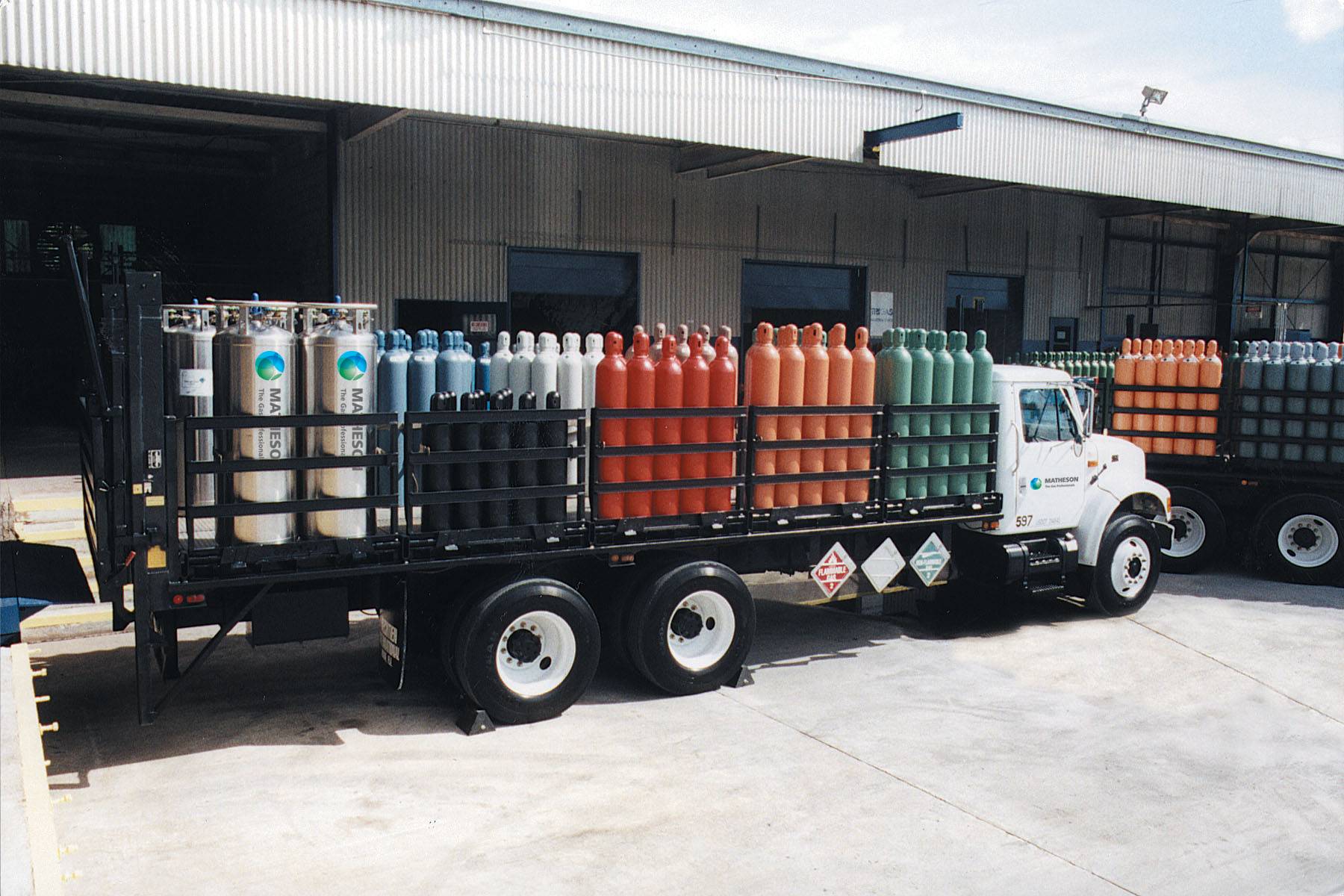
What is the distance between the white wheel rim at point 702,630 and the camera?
311 inches

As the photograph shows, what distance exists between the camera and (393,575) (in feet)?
23.4

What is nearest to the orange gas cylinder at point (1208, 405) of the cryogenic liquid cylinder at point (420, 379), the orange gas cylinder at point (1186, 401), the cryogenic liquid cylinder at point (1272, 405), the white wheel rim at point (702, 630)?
the orange gas cylinder at point (1186, 401)

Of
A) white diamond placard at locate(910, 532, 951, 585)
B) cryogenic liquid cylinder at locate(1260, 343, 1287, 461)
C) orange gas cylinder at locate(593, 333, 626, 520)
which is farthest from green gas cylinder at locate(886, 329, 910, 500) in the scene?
cryogenic liquid cylinder at locate(1260, 343, 1287, 461)

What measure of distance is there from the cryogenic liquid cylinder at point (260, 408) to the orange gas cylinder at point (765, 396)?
330cm

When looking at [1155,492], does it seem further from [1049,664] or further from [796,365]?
[796,365]

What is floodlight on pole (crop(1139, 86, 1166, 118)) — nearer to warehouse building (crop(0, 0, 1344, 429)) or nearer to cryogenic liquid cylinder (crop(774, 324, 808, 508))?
warehouse building (crop(0, 0, 1344, 429))

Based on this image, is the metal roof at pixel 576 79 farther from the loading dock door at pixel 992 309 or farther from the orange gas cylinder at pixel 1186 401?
the orange gas cylinder at pixel 1186 401

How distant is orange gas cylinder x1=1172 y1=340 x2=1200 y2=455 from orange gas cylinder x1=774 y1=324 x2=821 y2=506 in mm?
6956

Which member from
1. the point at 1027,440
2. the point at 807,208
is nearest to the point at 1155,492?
the point at 1027,440

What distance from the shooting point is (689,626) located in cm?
796

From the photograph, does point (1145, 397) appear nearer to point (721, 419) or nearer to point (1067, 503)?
point (1067, 503)

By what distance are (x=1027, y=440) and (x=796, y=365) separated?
8.84 feet

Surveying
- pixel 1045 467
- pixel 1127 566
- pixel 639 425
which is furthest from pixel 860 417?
pixel 1127 566

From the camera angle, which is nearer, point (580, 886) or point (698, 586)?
point (580, 886)
